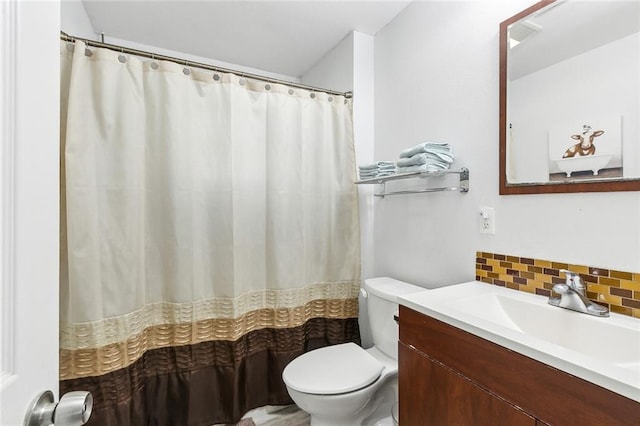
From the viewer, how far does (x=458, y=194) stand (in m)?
1.52

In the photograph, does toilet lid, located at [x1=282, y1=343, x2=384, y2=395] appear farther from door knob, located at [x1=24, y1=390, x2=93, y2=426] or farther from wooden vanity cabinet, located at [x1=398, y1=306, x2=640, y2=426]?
door knob, located at [x1=24, y1=390, x2=93, y2=426]

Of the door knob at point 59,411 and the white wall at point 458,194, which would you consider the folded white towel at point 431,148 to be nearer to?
the white wall at point 458,194

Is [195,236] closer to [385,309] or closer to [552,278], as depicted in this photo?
[385,309]

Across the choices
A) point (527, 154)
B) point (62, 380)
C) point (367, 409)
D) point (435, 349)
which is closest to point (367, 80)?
point (527, 154)

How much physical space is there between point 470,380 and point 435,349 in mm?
133

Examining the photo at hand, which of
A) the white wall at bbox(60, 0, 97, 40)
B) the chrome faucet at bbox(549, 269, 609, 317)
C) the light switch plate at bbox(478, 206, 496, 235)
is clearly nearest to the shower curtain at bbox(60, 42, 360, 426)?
the white wall at bbox(60, 0, 97, 40)

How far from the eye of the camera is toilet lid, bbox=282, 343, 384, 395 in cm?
137

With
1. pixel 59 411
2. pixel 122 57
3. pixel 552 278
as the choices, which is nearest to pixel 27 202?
pixel 59 411

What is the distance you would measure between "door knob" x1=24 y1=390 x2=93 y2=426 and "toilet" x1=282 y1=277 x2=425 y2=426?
3.45ft

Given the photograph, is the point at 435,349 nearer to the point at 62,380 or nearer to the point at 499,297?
the point at 499,297

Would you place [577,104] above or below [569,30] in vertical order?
below

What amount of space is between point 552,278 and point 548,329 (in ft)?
0.66

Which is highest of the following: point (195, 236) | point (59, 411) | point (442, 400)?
point (195, 236)

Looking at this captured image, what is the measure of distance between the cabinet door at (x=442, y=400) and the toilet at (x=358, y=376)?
32cm
